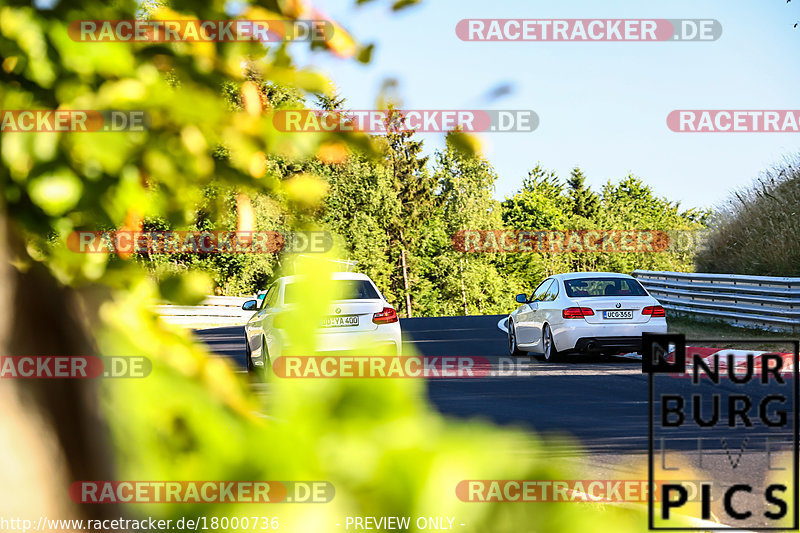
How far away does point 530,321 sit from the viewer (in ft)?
52.4

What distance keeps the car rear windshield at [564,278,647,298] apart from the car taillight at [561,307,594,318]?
38 centimetres

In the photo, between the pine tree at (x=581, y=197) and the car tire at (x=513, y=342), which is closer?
the car tire at (x=513, y=342)

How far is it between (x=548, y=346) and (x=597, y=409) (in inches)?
223

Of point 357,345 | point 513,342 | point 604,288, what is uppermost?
point 357,345

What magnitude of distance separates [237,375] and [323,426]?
16cm

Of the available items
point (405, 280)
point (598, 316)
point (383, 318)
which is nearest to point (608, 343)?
point (598, 316)

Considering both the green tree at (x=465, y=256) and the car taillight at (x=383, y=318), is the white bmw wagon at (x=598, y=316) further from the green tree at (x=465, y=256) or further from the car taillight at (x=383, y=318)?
the green tree at (x=465, y=256)

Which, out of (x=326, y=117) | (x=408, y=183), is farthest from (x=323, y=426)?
(x=408, y=183)

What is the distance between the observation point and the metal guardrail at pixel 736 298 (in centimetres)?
1691

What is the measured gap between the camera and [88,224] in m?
1.06

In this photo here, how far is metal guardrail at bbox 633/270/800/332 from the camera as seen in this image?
16906 mm

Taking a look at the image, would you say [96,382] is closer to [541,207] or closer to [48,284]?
[48,284]

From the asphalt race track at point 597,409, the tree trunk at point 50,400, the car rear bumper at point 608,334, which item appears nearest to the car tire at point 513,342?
the asphalt race track at point 597,409

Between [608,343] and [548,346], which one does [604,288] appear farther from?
[548,346]
